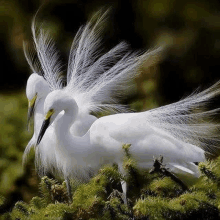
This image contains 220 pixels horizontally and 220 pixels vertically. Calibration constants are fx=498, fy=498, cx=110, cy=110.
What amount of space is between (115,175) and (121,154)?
563 mm

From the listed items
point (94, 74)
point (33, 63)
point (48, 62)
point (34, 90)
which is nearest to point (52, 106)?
point (34, 90)

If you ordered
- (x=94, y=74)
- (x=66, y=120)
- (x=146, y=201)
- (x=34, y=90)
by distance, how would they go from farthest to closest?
(x=94, y=74)
(x=34, y=90)
(x=66, y=120)
(x=146, y=201)

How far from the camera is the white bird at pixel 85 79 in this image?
7.56ft

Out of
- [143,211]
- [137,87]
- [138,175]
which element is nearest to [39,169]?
[137,87]

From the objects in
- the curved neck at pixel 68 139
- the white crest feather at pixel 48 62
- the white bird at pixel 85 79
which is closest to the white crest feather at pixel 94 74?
the white bird at pixel 85 79

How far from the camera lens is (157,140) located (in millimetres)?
2066

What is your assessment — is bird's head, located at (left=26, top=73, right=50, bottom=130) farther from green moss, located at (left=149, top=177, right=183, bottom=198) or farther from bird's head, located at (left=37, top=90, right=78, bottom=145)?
green moss, located at (left=149, top=177, right=183, bottom=198)

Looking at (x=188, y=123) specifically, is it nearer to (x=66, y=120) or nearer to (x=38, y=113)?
(x=66, y=120)

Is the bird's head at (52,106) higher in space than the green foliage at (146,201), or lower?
higher

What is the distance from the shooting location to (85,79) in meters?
2.34

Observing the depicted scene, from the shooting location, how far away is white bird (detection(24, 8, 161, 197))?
→ 7.56 feet

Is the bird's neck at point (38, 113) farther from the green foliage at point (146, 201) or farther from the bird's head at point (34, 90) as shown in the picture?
the green foliage at point (146, 201)

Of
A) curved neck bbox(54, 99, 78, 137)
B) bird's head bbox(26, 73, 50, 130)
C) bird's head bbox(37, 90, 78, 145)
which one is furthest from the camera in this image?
bird's head bbox(26, 73, 50, 130)

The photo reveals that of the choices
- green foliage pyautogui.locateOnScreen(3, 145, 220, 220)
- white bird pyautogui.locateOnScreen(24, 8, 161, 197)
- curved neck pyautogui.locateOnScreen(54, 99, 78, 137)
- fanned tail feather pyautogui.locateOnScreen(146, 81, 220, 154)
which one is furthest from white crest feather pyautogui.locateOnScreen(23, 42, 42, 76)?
green foliage pyautogui.locateOnScreen(3, 145, 220, 220)
